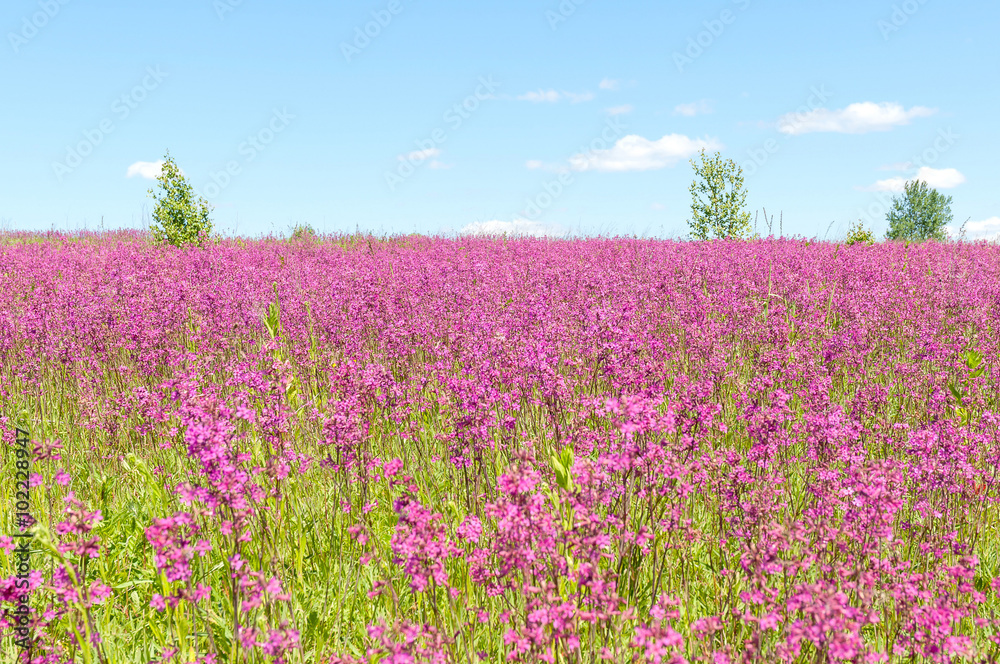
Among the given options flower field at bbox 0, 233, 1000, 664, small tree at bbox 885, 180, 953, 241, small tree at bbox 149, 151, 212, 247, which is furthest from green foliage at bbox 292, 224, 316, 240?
small tree at bbox 885, 180, 953, 241

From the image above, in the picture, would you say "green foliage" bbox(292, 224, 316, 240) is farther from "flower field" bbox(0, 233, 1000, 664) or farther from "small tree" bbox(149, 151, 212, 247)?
"flower field" bbox(0, 233, 1000, 664)

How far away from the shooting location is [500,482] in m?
1.94

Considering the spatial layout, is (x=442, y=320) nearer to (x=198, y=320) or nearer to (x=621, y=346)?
(x=198, y=320)

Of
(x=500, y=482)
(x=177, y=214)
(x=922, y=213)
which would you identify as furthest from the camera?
(x=922, y=213)

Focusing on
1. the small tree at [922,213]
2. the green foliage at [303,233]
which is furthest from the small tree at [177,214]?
the small tree at [922,213]

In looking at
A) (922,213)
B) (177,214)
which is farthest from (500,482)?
(922,213)

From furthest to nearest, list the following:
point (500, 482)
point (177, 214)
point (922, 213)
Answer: point (922, 213), point (177, 214), point (500, 482)

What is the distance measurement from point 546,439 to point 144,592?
2.50 meters

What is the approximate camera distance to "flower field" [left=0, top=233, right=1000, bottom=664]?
79.5 inches

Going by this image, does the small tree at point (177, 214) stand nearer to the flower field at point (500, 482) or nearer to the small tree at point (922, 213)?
the flower field at point (500, 482)

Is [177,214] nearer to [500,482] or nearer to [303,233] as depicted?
[303,233]

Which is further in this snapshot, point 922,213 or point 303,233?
point 922,213

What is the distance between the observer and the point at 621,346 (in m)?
3.76

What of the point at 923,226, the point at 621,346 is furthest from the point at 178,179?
the point at 923,226
